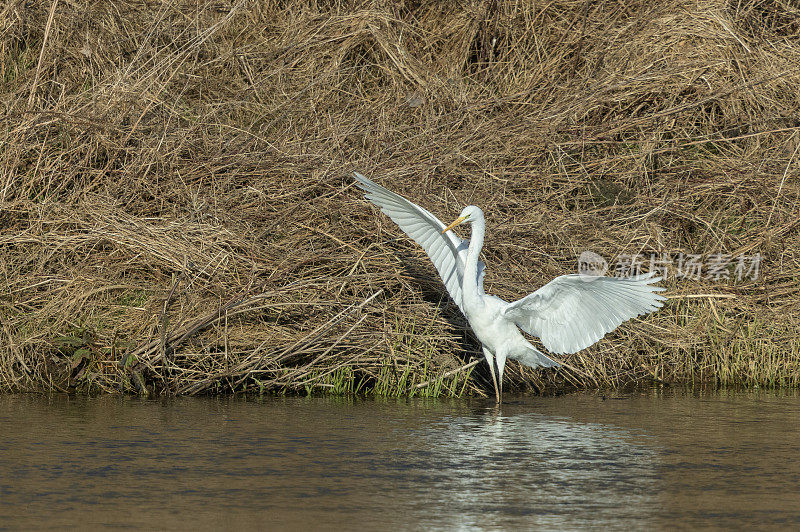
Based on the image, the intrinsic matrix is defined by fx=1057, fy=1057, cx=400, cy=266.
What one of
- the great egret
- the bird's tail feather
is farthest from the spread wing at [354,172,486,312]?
the bird's tail feather

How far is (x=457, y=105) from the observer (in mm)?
10102

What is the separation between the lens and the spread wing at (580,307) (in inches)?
263

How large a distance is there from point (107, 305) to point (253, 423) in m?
1.91

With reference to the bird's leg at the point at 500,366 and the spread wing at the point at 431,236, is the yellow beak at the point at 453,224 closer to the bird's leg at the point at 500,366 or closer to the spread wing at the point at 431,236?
the spread wing at the point at 431,236

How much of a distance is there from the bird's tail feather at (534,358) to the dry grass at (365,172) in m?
0.51

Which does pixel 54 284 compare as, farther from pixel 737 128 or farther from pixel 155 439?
pixel 737 128

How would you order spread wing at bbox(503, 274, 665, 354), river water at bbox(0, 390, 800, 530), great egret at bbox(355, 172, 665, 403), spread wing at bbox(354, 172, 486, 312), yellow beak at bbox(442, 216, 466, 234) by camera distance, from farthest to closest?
spread wing at bbox(354, 172, 486, 312) < yellow beak at bbox(442, 216, 466, 234) < great egret at bbox(355, 172, 665, 403) < spread wing at bbox(503, 274, 665, 354) < river water at bbox(0, 390, 800, 530)

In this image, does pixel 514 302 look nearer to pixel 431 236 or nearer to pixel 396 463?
pixel 431 236

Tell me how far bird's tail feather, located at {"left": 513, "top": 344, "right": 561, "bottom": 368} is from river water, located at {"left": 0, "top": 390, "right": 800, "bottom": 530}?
265 millimetres

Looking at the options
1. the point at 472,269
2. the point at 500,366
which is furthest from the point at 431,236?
→ the point at 500,366

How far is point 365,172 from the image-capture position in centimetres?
876

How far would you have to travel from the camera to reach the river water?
4.29m

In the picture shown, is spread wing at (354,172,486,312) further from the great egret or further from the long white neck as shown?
the long white neck

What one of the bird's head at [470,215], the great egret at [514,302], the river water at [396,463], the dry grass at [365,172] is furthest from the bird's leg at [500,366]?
the bird's head at [470,215]
